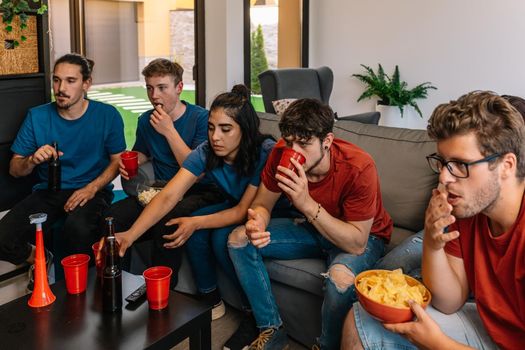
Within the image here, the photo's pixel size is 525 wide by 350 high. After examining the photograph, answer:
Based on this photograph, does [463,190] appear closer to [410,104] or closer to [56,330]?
[56,330]

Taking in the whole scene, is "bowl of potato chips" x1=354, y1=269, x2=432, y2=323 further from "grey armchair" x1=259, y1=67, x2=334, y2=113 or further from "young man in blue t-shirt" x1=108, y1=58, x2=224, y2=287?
"grey armchair" x1=259, y1=67, x2=334, y2=113

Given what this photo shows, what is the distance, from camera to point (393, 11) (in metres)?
5.33

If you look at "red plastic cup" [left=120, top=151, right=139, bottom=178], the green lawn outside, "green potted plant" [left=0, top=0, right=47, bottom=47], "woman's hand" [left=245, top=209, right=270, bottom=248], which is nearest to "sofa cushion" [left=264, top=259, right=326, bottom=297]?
"woman's hand" [left=245, top=209, right=270, bottom=248]

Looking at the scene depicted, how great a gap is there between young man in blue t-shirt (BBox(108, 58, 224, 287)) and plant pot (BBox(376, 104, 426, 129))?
117 inches

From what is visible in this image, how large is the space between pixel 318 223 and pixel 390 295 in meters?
0.48

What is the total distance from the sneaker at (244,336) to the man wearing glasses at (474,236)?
0.76 metres

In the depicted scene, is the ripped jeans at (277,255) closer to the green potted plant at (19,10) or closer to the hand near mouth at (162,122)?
the hand near mouth at (162,122)

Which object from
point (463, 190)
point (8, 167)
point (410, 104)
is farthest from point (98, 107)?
point (410, 104)

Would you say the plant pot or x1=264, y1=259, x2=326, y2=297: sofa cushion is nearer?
x1=264, y1=259, x2=326, y2=297: sofa cushion

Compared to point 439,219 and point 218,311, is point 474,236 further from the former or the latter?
point 218,311

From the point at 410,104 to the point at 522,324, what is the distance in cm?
429

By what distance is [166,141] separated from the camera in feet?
9.17

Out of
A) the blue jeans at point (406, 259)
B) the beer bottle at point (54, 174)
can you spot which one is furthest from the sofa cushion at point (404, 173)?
the beer bottle at point (54, 174)

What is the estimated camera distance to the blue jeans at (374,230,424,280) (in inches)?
73.4
